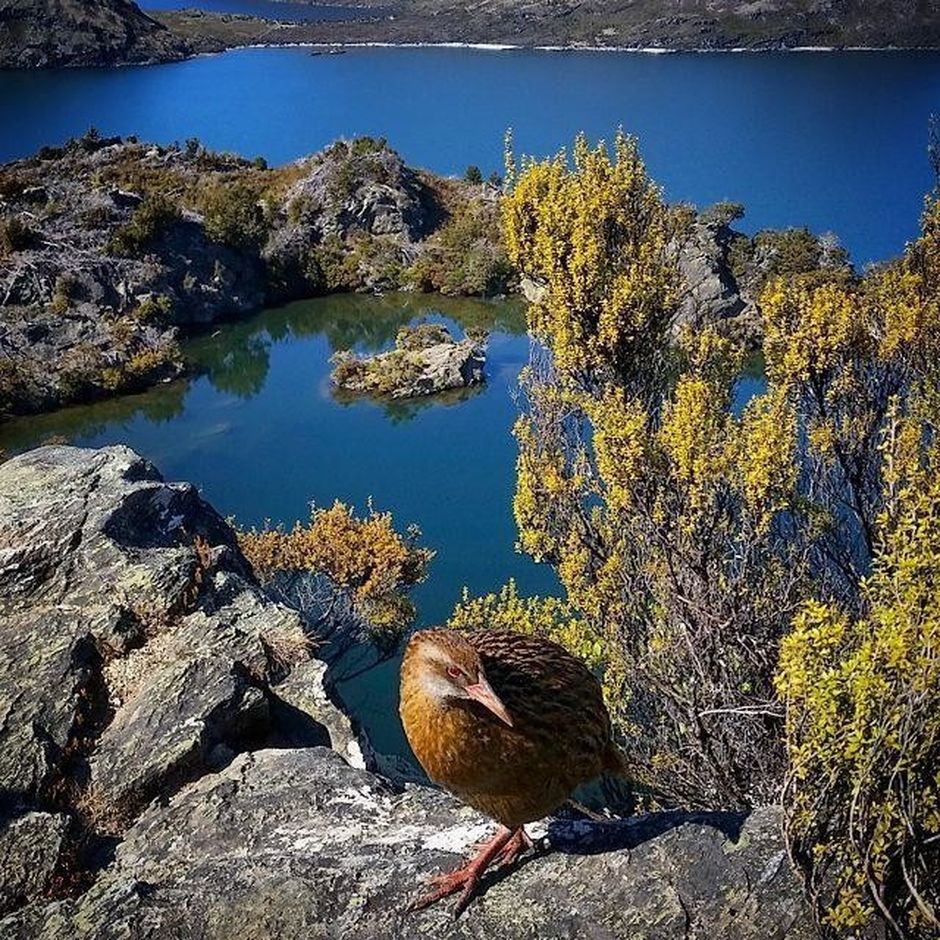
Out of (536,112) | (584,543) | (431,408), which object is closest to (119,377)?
(431,408)

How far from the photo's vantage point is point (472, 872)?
4004 mm

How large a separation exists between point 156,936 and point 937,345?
9116 millimetres

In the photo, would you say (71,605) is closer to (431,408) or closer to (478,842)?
(478,842)

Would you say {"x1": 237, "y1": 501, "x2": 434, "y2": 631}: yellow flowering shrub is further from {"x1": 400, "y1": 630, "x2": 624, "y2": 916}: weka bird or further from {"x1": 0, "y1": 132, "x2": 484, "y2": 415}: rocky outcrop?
{"x1": 0, "y1": 132, "x2": 484, "y2": 415}: rocky outcrop

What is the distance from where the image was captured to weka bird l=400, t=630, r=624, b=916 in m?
3.56

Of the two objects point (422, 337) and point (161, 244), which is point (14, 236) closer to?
point (161, 244)

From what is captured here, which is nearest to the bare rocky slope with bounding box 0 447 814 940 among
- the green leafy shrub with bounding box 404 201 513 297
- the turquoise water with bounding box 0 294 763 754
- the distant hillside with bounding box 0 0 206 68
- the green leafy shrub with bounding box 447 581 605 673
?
the green leafy shrub with bounding box 447 581 605 673

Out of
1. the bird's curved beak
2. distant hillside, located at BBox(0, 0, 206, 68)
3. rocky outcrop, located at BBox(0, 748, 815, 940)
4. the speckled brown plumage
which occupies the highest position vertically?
distant hillside, located at BBox(0, 0, 206, 68)

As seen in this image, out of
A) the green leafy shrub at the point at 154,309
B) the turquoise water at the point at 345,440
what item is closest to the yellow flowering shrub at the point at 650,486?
the turquoise water at the point at 345,440

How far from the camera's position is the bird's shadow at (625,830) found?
400 centimetres

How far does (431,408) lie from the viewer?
25.7 m

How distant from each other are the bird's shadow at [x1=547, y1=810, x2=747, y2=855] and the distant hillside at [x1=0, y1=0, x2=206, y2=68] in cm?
11051

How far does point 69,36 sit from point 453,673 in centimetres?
11424

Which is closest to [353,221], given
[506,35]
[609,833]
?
[609,833]
